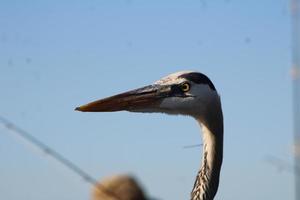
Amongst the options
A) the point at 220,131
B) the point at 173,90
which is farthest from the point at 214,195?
the point at 173,90

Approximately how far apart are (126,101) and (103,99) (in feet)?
0.62

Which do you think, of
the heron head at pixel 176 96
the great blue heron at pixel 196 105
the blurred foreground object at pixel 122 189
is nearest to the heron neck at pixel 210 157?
the great blue heron at pixel 196 105

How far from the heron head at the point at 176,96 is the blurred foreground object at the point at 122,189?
5.56 ft

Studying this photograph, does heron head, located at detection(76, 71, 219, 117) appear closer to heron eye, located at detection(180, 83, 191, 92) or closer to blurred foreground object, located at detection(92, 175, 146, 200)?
heron eye, located at detection(180, 83, 191, 92)

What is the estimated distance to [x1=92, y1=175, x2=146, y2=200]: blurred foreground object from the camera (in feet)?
11.1

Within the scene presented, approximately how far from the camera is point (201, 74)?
5.32 metres

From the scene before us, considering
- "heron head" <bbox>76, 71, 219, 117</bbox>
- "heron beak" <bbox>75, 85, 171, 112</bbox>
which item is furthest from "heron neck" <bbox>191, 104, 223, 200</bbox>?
"heron beak" <bbox>75, 85, 171, 112</bbox>

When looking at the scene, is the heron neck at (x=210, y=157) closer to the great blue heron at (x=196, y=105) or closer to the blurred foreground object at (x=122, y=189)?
the great blue heron at (x=196, y=105)

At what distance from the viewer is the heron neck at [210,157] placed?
17.8 ft

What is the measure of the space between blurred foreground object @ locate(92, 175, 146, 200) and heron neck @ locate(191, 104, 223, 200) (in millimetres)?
1862

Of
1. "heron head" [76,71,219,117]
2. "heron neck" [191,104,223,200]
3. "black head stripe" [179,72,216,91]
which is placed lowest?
"heron neck" [191,104,223,200]

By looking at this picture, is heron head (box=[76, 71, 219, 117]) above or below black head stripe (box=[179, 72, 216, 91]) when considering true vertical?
below

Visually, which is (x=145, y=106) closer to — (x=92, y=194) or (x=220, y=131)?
(x=220, y=131)

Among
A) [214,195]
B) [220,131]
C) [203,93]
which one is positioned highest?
[203,93]
